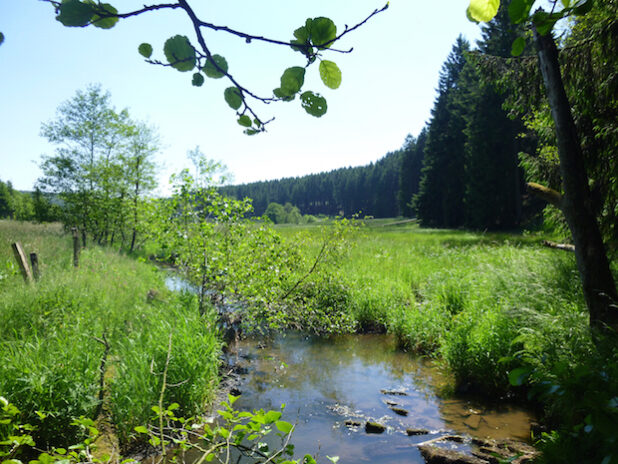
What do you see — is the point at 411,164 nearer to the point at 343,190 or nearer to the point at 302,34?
the point at 343,190

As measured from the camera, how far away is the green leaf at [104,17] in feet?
2.87

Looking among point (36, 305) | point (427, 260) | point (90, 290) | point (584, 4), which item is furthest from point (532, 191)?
point (427, 260)

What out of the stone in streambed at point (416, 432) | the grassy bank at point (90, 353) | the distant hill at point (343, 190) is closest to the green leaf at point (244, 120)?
the grassy bank at point (90, 353)

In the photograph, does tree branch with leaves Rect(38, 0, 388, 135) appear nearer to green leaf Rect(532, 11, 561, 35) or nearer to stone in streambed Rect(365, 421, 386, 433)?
green leaf Rect(532, 11, 561, 35)

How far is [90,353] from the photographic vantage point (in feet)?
15.8

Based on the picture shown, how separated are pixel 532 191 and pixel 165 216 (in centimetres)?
652

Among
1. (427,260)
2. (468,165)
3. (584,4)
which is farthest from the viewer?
(468,165)

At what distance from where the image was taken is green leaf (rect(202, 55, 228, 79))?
3.56ft

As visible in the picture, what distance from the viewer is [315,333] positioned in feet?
30.5

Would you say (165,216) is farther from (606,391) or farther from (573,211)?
(606,391)

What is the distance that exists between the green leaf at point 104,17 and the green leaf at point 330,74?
0.52m

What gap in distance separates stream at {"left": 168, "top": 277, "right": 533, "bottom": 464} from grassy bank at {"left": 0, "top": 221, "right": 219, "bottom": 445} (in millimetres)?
1251

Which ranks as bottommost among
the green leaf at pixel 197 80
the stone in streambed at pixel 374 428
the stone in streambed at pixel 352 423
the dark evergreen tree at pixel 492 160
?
the stone in streambed at pixel 352 423

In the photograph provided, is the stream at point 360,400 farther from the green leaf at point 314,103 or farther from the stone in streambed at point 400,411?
the green leaf at point 314,103
